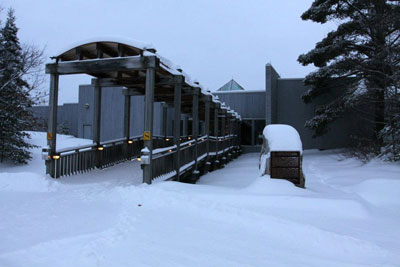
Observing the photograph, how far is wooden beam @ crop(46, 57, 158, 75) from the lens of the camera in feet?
24.7

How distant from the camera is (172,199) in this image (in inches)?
239

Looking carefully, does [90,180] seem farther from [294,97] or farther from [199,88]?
[294,97]

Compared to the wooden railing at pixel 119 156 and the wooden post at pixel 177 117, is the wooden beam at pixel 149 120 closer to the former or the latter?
the wooden railing at pixel 119 156

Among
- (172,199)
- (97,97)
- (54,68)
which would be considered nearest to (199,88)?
(97,97)

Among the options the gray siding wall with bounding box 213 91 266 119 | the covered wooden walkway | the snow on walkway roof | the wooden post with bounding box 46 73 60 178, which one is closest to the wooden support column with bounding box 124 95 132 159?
the covered wooden walkway

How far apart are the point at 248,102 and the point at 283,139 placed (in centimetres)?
1670

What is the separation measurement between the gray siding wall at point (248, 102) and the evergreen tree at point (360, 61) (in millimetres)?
5417

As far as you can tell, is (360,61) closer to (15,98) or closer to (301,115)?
(301,115)

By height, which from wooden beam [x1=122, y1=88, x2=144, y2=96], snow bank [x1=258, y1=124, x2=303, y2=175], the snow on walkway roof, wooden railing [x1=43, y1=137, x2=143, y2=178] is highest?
the snow on walkway roof

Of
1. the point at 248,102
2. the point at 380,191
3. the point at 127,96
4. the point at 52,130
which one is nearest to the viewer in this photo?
the point at 380,191

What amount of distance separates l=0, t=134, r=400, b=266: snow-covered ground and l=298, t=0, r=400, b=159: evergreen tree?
5778 mm

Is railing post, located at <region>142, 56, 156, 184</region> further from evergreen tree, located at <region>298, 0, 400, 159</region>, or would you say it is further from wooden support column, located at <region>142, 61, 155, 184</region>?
evergreen tree, located at <region>298, 0, 400, 159</region>

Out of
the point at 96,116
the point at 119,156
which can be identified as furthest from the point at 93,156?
the point at 119,156

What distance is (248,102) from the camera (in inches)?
947
